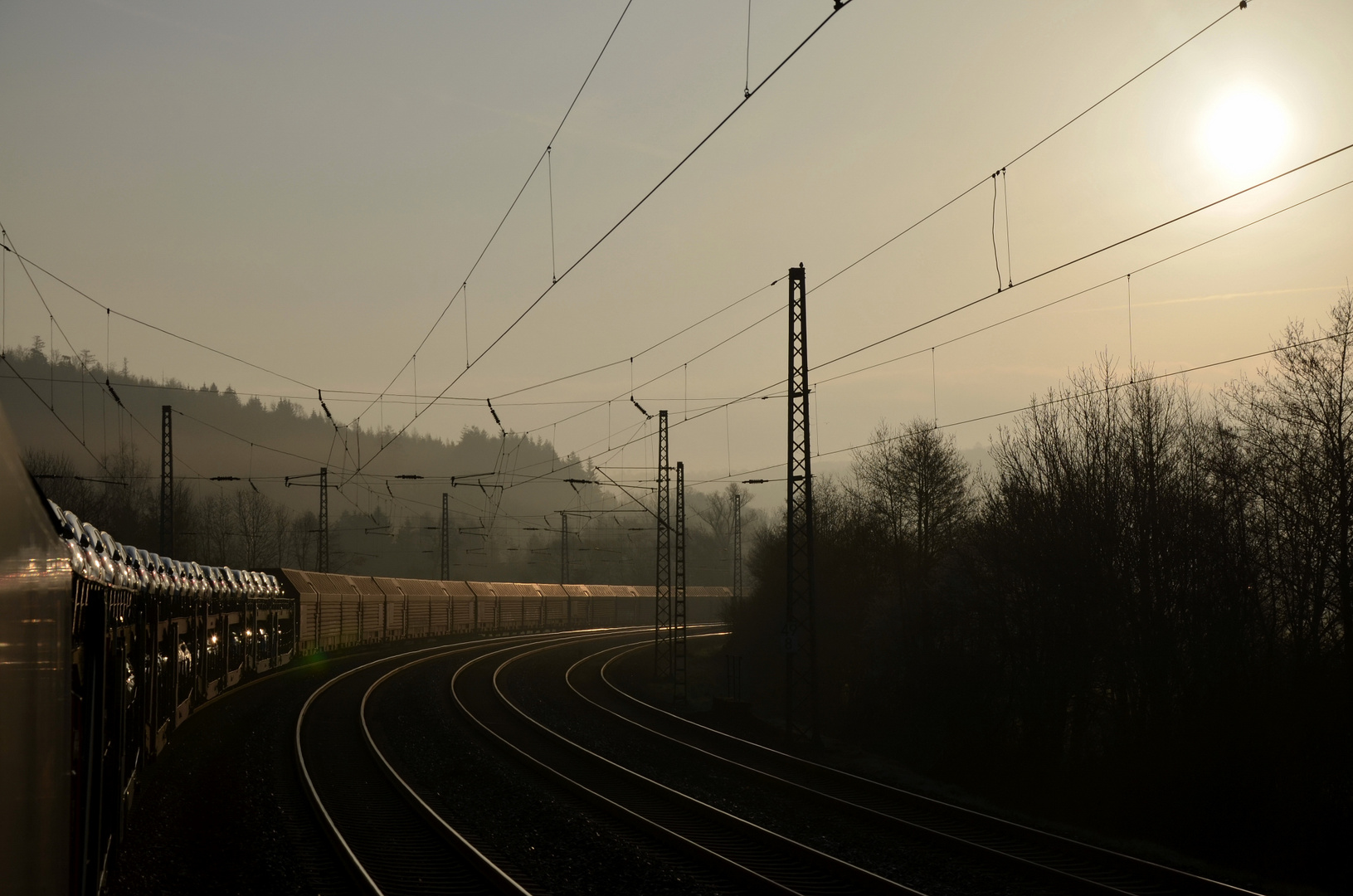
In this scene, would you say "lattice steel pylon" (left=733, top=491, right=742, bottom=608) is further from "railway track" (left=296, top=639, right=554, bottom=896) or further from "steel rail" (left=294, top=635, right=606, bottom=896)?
"railway track" (left=296, top=639, right=554, bottom=896)

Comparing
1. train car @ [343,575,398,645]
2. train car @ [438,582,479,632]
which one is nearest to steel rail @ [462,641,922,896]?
train car @ [343,575,398,645]

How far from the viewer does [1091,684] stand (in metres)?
20.2

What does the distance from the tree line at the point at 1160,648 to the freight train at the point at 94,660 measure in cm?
1425

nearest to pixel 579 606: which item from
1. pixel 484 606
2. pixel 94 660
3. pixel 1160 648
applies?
pixel 484 606

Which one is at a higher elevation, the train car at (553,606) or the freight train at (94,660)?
the freight train at (94,660)

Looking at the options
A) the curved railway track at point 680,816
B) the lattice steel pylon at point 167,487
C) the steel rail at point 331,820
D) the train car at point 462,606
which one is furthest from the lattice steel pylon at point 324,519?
the curved railway track at point 680,816

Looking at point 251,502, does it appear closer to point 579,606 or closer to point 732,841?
point 579,606

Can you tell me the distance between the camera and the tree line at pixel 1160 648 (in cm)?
1543

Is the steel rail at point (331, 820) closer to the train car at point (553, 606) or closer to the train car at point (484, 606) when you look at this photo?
the train car at point (484, 606)

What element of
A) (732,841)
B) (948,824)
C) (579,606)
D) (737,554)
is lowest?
(579,606)

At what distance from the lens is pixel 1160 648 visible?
62.8 ft

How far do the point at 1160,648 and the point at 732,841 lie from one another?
1058 cm

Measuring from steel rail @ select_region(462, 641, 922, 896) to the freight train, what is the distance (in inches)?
244

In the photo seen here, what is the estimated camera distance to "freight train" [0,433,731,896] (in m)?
2.73
